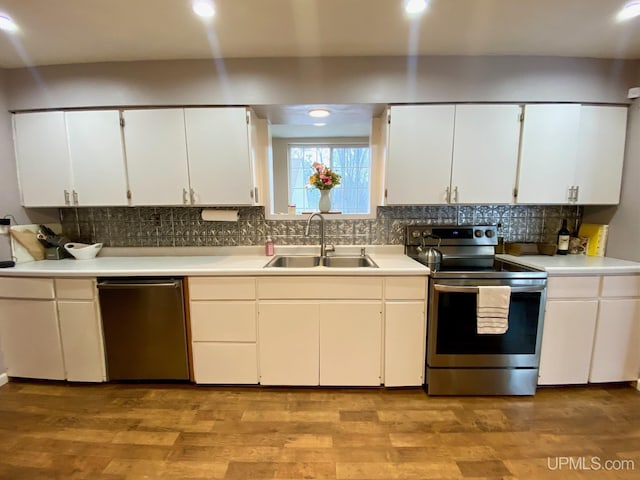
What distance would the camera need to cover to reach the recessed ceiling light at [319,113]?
7.44ft

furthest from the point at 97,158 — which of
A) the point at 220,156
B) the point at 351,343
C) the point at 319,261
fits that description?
the point at 351,343

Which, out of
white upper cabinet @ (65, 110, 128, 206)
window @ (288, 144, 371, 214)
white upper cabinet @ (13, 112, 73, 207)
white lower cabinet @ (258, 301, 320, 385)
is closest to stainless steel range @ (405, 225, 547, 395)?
white lower cabinet @ (258, 301, 320, 385)

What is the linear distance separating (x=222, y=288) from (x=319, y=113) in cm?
158

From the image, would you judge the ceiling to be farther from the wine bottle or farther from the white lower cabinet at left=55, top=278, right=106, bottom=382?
the white lower cabinet at left=55, top=278, right=106, bottom=382

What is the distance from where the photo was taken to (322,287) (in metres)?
1.99

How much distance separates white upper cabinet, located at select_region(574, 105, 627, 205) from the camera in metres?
2.16

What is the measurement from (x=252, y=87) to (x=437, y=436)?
2638 mm

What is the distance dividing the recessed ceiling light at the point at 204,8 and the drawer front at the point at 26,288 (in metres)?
2.05

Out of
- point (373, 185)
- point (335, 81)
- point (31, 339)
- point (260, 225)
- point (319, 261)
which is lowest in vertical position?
point (31, 339)

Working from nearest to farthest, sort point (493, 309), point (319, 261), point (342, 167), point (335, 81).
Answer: point (493, 309) < point (335, 81) < point (319, 261) < point (342, 167)

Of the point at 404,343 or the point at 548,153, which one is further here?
the point at 548,153

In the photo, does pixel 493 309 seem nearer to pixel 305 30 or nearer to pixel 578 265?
pixel 578 265

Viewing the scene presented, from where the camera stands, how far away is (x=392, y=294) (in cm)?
198

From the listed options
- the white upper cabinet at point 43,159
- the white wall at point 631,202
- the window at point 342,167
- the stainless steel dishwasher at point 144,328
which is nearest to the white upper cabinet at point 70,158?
the white upper cabinet at point 43,159
